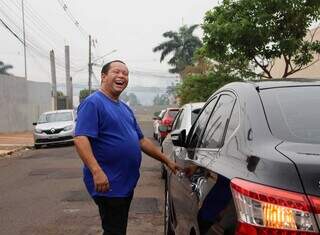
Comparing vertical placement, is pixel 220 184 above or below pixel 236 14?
below

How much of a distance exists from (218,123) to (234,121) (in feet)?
1.90

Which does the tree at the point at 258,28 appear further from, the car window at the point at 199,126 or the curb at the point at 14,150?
the car window at the point at 199,126

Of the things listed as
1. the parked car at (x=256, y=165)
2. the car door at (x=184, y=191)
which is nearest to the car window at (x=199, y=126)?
the car door at (x=184, y=191)

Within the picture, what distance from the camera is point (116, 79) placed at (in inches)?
193

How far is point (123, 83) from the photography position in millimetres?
4914

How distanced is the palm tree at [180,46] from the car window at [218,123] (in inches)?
2341

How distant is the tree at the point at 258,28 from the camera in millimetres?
15141

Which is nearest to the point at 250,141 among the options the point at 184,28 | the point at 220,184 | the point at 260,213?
the point at 220,184

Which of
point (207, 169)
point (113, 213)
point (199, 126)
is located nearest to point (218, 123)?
point (207, 169)

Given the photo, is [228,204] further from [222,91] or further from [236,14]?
[236,14]

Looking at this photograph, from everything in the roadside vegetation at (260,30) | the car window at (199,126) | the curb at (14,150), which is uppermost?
the roadside vegetation at (260,30)

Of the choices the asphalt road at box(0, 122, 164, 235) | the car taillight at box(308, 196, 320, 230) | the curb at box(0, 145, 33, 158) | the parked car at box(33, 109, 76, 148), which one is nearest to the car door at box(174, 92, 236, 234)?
the car taillight at box(308, 196, 320, 230)

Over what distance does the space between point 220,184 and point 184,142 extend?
198cm

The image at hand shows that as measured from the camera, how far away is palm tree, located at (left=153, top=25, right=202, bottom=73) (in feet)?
210
